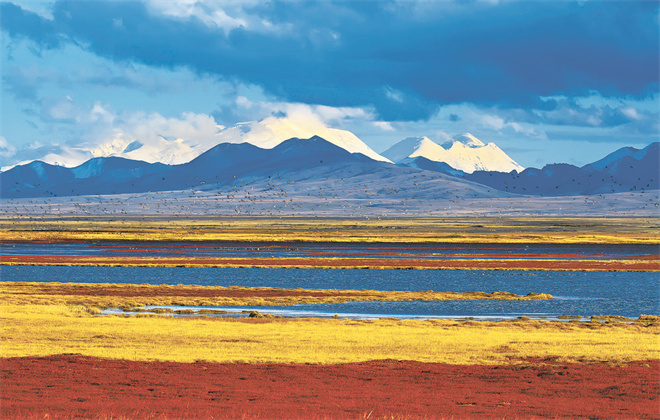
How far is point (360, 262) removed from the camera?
3501 inches

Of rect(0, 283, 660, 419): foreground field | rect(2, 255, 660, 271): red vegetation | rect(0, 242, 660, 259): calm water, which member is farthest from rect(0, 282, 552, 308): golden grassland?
rect(0, 242, 660, 259): calm water

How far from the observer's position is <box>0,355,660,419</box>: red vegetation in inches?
965

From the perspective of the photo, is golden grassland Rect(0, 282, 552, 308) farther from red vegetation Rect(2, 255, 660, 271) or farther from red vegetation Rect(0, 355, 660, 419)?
red vegetation Rect(2, 255, 660, 271)

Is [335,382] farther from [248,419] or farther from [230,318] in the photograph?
[230,318]

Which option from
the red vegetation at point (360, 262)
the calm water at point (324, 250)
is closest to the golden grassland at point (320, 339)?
the red vegetation at point (360, 262)

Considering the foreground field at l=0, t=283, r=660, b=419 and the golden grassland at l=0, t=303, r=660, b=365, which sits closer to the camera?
the foreground field at l=0, t=283, r=660, b=419

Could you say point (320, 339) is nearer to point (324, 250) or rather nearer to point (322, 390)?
point (322, 390)

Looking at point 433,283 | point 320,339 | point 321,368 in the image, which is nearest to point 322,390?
point 321,368

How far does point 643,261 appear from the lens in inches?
3647

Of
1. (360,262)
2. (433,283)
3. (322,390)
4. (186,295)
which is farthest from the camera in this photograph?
(360,262)

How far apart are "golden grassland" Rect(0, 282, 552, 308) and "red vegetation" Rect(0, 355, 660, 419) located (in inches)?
800

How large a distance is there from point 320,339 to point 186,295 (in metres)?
22.3

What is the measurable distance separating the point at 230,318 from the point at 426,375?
686 inches

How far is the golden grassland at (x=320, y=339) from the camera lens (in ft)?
112
